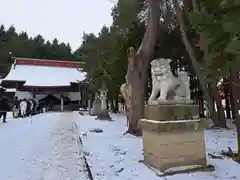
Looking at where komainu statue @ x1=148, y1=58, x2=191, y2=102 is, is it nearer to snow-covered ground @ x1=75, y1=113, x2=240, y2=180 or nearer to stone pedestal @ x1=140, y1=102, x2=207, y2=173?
stone pedestal @ x1=140, y1=102, x2=207, y2=173

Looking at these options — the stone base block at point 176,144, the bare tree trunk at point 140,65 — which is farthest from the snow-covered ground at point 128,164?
the bare tree trunk at point 140,65

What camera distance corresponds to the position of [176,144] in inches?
185

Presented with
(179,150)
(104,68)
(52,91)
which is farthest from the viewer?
(52,91)

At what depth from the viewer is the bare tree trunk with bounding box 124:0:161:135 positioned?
347 inches

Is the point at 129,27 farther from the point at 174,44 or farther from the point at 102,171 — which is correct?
the point at 102,171

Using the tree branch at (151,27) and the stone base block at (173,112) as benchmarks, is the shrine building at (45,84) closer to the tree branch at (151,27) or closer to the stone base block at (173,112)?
the tree branch at (151,27)

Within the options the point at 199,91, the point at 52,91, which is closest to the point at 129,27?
the point at 199,91

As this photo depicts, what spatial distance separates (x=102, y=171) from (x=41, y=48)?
55.5 meters

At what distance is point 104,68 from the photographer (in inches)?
977

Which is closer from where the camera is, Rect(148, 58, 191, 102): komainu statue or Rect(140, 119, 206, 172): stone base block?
Rect(140, 119, 206, 172): stone base block

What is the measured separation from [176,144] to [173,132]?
8.0 inches

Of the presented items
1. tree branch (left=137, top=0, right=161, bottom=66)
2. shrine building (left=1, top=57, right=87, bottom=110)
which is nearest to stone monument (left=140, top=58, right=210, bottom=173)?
tree branch (left=137, top=0, right=161, bottom=66)

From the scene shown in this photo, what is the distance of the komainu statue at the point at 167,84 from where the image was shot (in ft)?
16.9

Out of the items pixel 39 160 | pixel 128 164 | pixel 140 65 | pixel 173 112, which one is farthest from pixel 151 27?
pixel 39 160
